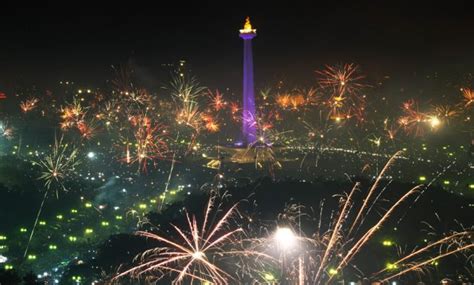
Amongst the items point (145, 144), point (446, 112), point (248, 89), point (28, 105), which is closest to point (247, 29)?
point (248, 89)

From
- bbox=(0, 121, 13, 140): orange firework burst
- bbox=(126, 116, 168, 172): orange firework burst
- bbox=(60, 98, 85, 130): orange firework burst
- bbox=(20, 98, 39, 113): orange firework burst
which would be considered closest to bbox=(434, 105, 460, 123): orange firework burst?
bbox=(126, 116, 168, 172): orange firework burst

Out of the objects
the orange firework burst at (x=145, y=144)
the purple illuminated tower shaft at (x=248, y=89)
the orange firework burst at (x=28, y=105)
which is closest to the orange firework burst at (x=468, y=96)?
the purple illuminated tower shaft at (x=248, y=89)

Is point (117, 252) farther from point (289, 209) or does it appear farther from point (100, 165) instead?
point (100, 165)

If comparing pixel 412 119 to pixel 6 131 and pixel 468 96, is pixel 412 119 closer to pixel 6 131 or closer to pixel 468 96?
pixel 468 96

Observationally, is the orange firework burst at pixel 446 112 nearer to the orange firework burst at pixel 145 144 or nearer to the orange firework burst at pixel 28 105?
the orange firework burst at pixel 145 144

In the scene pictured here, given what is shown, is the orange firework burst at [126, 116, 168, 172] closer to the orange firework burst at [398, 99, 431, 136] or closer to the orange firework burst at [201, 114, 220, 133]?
the orange firework burst at [201, 114, 220, 133]
